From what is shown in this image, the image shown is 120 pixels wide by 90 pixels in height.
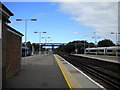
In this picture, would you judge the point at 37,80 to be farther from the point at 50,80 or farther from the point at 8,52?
the point at 8,52

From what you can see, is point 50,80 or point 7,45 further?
point 50,80

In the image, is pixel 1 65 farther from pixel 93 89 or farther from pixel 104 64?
pixel 104 64

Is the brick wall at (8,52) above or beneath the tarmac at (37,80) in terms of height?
above

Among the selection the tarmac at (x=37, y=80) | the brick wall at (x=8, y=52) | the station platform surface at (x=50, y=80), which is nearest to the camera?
the brick wall at (x=8, y=52)

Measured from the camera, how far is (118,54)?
151ft

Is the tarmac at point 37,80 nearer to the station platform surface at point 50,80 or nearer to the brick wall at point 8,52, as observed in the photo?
the station platform surface at point 50,80

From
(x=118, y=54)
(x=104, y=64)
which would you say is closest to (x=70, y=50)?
(x=118, y=54)

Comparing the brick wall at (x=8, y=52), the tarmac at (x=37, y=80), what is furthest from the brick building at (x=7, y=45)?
the tarmac at (x=37, y=80)

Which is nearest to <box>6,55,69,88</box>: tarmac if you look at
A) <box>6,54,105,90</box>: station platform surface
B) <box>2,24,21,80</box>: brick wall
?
<box>6,54,105,90</box>: station platform surface

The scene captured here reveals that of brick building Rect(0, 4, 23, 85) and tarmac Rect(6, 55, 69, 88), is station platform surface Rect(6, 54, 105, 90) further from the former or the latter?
brick building Rect(0, 4, 23, 85)

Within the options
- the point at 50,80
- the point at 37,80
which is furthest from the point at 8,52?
the point at 50,80

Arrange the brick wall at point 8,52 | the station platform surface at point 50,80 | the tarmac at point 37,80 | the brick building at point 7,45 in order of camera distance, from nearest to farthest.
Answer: the brick building at point 7,45
the brick wall at point 8,52
the tarmac at point 37,80
the station platform surface at point 50,80

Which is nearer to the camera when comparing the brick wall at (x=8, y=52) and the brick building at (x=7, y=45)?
the brick building at (x=7, y=45)

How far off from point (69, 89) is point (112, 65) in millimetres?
16168
